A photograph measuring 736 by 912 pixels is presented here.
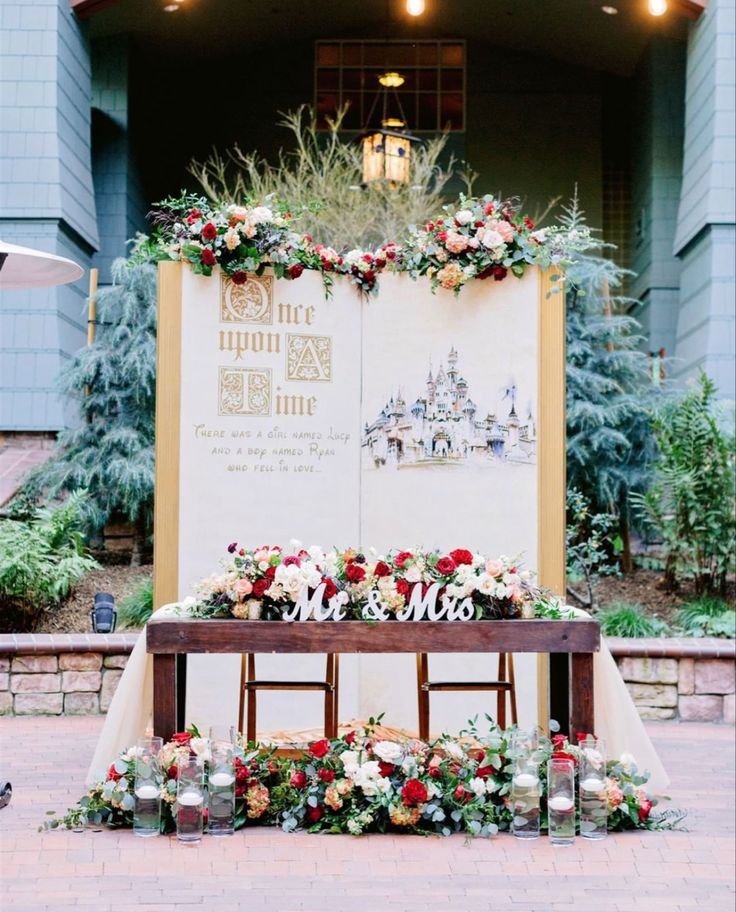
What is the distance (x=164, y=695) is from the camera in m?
4.76

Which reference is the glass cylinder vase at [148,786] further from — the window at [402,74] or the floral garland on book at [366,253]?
the window at [402,74]

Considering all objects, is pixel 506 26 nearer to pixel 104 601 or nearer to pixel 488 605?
pixel 104 601

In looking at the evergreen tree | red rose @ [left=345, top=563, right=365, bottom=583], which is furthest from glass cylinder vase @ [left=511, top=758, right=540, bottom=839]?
the evergreen tree

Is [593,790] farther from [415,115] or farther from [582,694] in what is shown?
[415,115]

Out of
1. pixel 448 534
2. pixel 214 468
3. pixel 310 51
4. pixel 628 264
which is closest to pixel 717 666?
pixel 448 534

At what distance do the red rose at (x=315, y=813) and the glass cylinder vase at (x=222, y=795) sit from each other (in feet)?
1.04

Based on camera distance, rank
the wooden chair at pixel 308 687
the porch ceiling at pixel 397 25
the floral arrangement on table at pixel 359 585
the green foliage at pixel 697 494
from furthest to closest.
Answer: the porch ceiling at pixel 397 25, the green foliage at pixel 697 494, the wooden chair at pixel 308 687, the floral arrangement on table at pixel 359 585

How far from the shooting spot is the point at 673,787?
18.5 ft

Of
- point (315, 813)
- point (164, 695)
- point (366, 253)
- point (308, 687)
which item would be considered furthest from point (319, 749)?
point (366, 253)

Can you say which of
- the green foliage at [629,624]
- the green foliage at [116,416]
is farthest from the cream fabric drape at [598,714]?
the green foliage at [116,416]

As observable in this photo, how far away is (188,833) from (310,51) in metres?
12.6

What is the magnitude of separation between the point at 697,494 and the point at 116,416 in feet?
15.3

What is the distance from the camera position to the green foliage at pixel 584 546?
8492 mm

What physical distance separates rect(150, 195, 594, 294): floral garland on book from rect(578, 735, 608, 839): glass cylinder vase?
250cm
